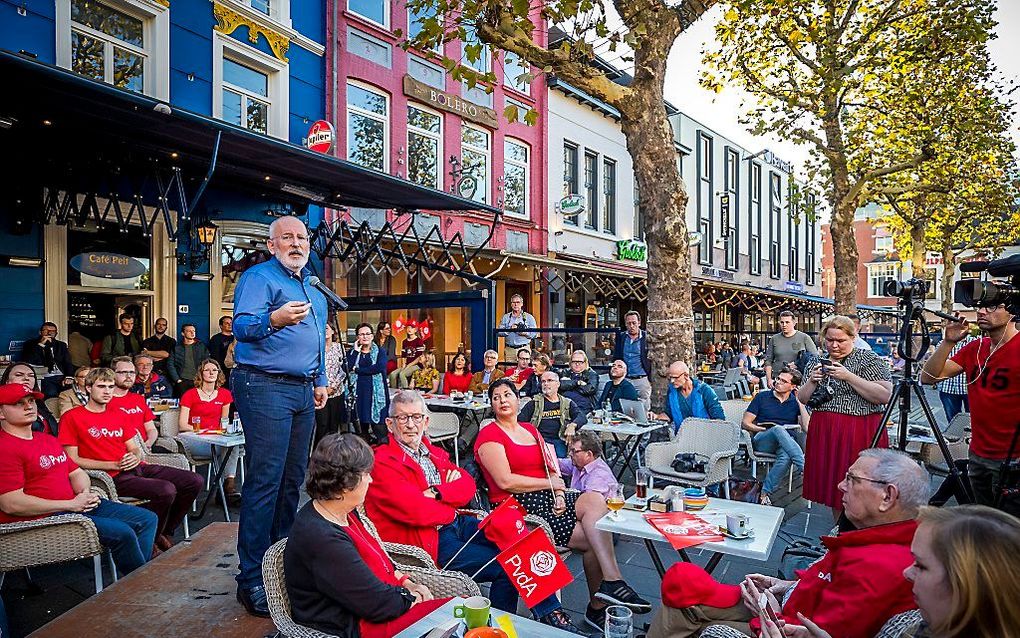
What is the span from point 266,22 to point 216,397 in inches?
279

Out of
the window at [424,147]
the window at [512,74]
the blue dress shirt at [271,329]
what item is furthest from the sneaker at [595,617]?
the window at [512,74]

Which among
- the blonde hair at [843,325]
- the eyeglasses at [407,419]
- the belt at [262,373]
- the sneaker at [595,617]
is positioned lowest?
the sneaker at [595,617]

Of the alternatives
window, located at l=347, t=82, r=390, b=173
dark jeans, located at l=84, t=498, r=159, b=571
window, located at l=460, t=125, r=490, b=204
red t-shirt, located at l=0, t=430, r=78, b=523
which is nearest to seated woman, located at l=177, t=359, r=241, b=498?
dark jeans, located at l=84, t=498, r=159, b=571

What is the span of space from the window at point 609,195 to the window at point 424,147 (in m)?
6.82

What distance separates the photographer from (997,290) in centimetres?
401

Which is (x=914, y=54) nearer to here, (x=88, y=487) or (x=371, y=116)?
(x=371, y=116)

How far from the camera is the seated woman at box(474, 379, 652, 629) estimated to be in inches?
149

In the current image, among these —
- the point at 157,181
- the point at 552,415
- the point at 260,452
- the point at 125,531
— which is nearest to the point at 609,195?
the point at 552,415

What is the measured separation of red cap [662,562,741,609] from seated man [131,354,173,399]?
6.68 m

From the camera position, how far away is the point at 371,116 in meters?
12.6

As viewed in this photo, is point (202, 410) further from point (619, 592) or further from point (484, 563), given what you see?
point (619, 592)

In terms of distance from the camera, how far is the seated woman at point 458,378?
32.7ft

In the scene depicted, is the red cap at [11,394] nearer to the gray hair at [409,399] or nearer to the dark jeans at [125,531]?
the dark jeans at [125,531]

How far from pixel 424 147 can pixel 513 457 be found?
1066 centimetres
